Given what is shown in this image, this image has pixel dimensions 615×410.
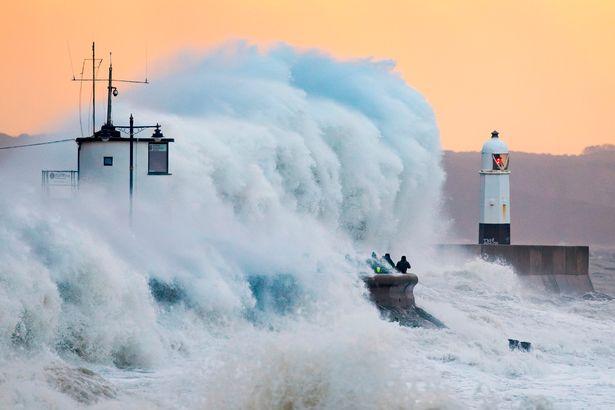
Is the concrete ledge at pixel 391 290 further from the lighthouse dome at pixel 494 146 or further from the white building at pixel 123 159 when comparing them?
the lighthouse dome at pixel 494 146

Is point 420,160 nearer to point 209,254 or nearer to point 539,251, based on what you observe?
point 539,251

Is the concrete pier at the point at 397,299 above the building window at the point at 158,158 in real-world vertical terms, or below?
below

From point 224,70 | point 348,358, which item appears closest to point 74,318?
point 348,358

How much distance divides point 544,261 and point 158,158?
1560 cm

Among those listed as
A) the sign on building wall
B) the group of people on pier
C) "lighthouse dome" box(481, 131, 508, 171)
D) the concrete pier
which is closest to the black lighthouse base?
"lighthouse dome" box(481, 131, 508, 171)

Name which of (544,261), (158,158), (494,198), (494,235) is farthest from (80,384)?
(544,261)

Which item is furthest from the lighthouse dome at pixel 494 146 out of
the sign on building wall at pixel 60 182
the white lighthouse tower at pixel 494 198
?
the sign on building wall at pixel 60 182

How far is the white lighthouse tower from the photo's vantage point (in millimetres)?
32062

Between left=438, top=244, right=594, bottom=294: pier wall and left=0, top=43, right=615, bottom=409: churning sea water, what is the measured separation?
598mm

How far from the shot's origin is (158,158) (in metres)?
18.4


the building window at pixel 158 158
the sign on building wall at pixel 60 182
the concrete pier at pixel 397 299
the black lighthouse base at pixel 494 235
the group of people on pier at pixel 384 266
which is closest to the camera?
the building window at pixel 158 158

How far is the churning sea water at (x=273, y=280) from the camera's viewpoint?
1191 centimetres

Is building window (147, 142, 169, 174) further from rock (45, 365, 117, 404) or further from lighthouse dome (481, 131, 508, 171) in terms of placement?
lighthouse dome (481, 131, 508, 171)

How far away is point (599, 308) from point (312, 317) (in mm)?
12300
